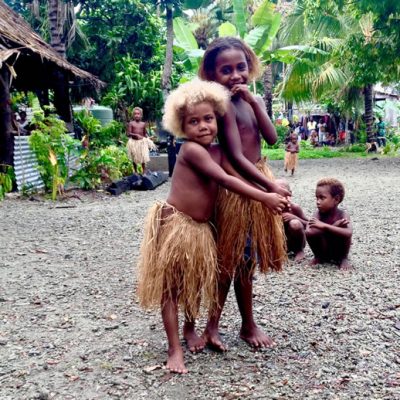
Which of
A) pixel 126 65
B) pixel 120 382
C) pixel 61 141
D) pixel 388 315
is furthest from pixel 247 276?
pixel 126 65

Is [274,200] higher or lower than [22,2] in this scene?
lower

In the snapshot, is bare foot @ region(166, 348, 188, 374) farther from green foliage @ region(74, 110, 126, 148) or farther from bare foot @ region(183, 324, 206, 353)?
green foliage @ region(74, 110, 126, 148)

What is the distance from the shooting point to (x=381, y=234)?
5.24 m

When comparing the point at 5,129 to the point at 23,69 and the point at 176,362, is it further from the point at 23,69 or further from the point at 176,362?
the point at 176,362

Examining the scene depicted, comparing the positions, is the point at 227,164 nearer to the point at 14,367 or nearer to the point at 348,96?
the point at 14,367

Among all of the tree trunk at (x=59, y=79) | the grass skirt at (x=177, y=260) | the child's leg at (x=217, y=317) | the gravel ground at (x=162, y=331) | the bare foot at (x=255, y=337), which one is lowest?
the gravel ground at (x=162, y=331)

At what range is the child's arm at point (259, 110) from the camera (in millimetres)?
2330

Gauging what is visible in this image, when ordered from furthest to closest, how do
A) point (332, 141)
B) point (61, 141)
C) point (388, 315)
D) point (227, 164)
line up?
point (332, 141) < point (61, 141) < point (388, 315) < point (227, 164)

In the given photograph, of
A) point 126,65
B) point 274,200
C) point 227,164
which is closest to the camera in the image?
point 274,200

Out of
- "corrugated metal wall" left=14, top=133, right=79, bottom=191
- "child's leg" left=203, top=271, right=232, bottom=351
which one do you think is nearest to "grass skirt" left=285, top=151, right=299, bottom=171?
"corrugated metal wall" left=14, top=133, right=79, bottom=191

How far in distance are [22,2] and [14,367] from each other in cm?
1726

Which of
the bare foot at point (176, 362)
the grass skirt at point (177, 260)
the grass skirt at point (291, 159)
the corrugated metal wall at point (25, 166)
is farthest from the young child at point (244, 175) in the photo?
the grass skirt at point (291, 159)

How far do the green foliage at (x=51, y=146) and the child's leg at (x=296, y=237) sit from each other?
473 cm

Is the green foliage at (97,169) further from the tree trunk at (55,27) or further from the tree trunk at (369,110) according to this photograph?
the tree trunk at (369,110)
